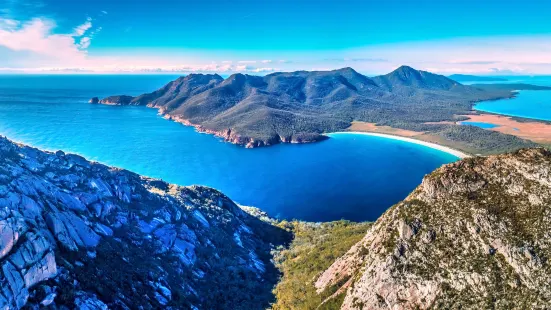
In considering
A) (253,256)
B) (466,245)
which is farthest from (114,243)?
(466,245)

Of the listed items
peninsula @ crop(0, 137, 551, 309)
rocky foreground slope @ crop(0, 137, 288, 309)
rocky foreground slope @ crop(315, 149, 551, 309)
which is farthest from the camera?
rocky foreground slope @ crop(315, 149, 551, 309)

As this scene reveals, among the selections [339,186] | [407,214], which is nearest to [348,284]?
[407,214]

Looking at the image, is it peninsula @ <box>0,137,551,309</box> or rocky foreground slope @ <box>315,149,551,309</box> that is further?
rocky foreground slope @ <box>315,149,551,309</box>

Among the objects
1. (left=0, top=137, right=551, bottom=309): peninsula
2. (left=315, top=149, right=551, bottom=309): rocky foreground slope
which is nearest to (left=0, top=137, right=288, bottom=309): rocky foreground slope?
(left=0, top=137, right=551, bottom=309): peninsula

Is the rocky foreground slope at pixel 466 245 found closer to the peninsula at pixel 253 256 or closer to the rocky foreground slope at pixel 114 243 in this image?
the peninsula at pixel 253 256

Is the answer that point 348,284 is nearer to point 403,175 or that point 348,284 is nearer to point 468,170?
point 468,170

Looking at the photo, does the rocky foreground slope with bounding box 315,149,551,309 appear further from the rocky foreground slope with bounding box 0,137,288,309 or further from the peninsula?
the rocky foreground slope with bounding box 0,137,288,309
